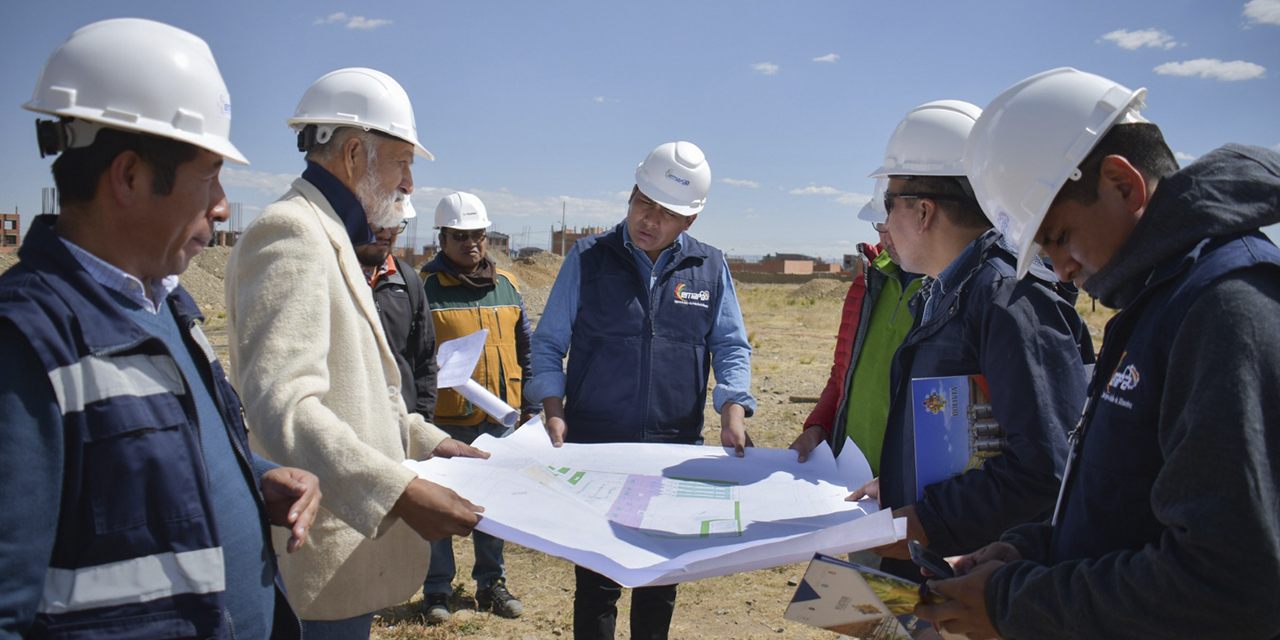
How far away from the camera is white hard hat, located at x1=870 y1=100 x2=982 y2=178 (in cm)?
279

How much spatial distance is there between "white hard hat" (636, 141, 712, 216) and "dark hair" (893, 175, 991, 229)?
134 centimetres

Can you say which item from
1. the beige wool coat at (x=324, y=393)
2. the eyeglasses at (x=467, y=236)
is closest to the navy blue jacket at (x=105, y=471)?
the beige wool coat at (x=324, y=393)

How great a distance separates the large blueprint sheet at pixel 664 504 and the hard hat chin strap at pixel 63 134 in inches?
51.7

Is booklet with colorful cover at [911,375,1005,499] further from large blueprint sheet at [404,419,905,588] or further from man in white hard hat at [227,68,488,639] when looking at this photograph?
man in white hard hat at [227,68,488,639]

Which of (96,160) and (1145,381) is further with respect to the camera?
(96,160)

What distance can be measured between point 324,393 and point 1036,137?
6.33 ft

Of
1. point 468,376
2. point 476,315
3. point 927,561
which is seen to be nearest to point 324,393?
point 468,376

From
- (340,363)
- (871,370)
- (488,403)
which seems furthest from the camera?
(488,403)

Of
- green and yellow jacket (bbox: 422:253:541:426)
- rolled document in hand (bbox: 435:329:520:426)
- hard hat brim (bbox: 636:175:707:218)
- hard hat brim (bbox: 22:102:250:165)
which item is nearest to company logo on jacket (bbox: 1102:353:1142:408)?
hard hat brim (bbox: 22:102:250:165)

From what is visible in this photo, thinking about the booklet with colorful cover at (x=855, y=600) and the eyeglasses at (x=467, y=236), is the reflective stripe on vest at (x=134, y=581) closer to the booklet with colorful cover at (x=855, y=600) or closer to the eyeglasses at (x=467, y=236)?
the booklet with colorful cover at (x=855, y=600)

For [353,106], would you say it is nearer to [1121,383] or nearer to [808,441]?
[808,441]

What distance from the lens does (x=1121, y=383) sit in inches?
62.4

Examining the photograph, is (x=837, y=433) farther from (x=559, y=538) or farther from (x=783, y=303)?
(x=783, y=303)

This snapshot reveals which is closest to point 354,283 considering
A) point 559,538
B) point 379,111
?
point 379,111
